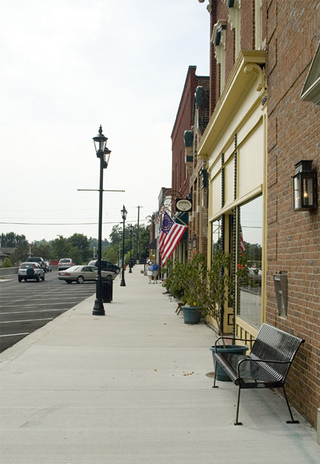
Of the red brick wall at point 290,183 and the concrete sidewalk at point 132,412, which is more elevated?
the red brick wall at point 290,183

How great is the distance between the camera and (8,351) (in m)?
9.37

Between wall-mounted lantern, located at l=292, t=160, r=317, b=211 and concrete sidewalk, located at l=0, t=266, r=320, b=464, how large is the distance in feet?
7.31

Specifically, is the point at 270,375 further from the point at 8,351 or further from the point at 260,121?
the point at 8,351

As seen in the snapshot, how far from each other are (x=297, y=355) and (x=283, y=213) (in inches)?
67.0

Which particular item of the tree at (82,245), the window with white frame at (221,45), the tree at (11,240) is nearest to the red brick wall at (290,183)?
the window with white frame at (221,45)

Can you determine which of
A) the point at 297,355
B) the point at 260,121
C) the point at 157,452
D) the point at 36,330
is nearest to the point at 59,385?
the point at 157,452

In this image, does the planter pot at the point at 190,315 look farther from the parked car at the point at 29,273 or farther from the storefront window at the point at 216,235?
the parked car at the point at 29,273

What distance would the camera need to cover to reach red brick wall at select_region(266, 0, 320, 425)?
5062 millimetres

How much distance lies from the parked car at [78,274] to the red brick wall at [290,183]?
31.4m

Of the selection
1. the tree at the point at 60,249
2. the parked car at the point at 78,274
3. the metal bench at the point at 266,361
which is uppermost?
the tree at the point at 60,249

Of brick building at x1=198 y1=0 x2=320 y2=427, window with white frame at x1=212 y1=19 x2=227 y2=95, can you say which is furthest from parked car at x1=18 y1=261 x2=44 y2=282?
brick building at x1=198 y1=0 x2=320 y2=427

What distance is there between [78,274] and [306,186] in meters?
33.7

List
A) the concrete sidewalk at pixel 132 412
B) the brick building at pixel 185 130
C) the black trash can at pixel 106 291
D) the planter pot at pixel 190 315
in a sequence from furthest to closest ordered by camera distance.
Result: the black trash can at pixel 106 291 < the brick building at pixel 185 130 < the planter pot at pixel 190 315 < the concrete sidewalk at pixel 132 412

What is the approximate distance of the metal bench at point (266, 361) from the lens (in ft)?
16.9
